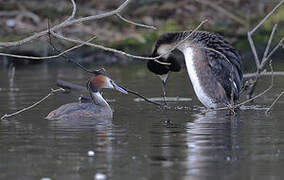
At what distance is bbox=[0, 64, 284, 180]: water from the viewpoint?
295 inches

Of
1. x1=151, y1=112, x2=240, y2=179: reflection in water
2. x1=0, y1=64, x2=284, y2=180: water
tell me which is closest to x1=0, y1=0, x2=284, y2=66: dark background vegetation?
x1=0, y1=64, x2=284, y2=180: water

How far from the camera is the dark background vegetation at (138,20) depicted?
23.6 metres

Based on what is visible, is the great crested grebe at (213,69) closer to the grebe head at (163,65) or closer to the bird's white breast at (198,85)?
the bird's white breast at (198,85)

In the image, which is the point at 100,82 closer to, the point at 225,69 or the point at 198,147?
the point at 225,69

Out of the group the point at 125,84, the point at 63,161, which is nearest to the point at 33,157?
the point at 63,161

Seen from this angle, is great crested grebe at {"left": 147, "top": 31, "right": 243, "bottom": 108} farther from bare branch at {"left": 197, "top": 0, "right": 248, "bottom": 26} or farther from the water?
bare branch at {"left": 197, "top": 0, "right": 248, "bottom": 26}

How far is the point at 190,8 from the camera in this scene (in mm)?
26641

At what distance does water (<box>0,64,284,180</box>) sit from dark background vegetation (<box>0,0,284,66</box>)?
9472mm

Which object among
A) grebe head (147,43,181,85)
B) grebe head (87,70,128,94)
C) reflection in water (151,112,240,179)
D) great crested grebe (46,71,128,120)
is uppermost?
grebe head (147,43,181,85)

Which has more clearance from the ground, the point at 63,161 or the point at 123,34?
the point at 123,34

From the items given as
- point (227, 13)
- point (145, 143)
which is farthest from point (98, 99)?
point (227, 13)

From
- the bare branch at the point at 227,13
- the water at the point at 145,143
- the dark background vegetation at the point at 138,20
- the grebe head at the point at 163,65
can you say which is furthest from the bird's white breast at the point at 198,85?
the bare branch at the point at 227,13

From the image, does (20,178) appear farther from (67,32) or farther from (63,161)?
(67,32)

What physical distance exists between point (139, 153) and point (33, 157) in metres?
1.00
